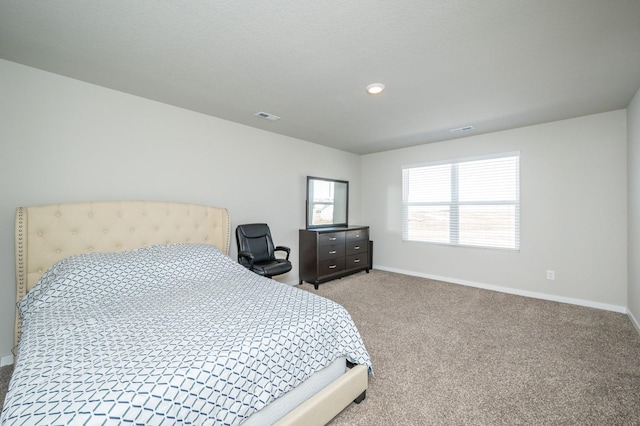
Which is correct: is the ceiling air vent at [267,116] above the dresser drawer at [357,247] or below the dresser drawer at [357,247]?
above

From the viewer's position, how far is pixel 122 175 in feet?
8.94

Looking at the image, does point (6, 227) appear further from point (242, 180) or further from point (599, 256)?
point (599, 256)

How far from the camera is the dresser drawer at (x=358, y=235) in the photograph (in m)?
4.79

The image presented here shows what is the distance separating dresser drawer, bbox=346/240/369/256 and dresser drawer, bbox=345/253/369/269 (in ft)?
0.24

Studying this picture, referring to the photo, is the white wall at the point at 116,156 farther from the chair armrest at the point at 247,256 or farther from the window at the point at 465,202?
the window at the point at 465,202

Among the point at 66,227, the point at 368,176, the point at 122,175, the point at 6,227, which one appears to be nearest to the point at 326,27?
the point at 122,175

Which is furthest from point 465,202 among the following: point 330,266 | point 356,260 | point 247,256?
point 247,256

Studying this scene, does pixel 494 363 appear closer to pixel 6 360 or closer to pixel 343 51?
pixel 343 51

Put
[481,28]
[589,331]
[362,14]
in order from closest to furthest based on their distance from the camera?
1. [362,14]
2. [481,28]
3. [589,331]

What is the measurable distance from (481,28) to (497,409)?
245cm

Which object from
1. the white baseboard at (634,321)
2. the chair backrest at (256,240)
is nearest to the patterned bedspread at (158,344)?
the chair backrest at (256,240)

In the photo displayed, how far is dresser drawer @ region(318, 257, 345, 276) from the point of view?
4.26 m

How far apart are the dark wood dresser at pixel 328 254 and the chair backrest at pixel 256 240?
729 mm

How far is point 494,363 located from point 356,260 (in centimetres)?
288
